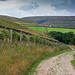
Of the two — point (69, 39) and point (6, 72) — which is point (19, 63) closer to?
point (6, 72)

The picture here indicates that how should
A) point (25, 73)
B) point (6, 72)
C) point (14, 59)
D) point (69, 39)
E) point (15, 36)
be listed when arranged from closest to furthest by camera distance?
point (6, 72), point (25, 73), point (14, 59), point (15, 36), point (69, 39)

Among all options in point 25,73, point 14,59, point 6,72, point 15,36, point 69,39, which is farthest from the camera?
point 69,39

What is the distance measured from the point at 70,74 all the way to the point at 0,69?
246 inches

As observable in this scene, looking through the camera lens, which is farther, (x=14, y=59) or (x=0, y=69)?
(x=14, y=59)

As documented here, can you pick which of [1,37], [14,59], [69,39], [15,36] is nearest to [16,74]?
[14,59]

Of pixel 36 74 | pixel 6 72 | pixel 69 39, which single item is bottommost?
pixel 69 39

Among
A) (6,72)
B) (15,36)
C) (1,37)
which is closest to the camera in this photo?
(6,72)

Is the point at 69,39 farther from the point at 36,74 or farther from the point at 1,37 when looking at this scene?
the point at 36,74

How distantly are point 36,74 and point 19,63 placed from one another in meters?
2.08

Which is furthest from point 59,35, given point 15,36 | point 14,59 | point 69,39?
point 14,59

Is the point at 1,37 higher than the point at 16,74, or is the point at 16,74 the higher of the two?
the point at 1,37

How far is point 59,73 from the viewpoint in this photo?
14.1 metres

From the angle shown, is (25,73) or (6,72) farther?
(25,73)

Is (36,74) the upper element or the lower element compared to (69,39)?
upper
